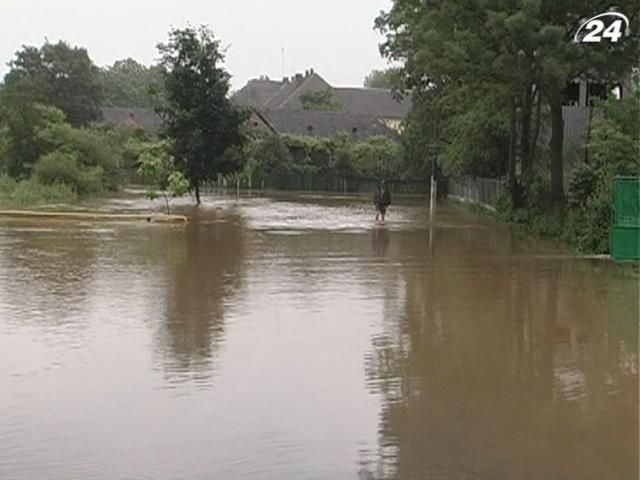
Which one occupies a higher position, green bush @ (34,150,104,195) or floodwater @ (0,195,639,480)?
green bush @ (34,150,104,195)

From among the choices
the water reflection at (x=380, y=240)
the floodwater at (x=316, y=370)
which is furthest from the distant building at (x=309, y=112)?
the floodwater at (x=316, y=370)

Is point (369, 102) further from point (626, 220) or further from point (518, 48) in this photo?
point (626, 220)

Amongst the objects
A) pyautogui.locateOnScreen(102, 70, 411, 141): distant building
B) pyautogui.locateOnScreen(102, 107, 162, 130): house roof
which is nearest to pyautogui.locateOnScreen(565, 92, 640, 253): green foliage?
pyautogui.locateOnScreen(102, 70, 411, 141): distant building

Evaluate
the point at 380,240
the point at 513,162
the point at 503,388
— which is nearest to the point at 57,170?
the point at 513,162

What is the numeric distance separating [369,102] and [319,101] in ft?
38.9

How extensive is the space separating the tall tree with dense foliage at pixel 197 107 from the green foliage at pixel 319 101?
60.9m

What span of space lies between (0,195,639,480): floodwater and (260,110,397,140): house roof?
237 ft

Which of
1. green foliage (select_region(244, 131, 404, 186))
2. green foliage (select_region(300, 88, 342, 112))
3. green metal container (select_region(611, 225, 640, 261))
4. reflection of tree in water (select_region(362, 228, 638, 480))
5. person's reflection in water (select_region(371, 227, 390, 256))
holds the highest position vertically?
green foliage (select_region(300, 88, 342, 112))

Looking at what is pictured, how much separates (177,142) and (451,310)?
113 feet

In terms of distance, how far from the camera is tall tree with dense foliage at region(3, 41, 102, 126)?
3410 inches

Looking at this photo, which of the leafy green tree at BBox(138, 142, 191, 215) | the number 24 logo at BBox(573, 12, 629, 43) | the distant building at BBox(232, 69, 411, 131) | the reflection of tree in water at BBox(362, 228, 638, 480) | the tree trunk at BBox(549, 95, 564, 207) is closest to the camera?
the reflection of tree in water at BBox(362, 228, 638, 480)

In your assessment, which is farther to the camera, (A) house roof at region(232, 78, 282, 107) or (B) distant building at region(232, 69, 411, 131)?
(A) house roof at region(232, 78, 282, 107)

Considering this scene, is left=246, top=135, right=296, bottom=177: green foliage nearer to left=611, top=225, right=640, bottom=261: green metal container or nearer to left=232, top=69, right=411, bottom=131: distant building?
left=232, top=69, right=411, bottom=131: distant building

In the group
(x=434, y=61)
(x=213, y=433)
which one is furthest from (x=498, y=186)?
(x=213, y=433)
